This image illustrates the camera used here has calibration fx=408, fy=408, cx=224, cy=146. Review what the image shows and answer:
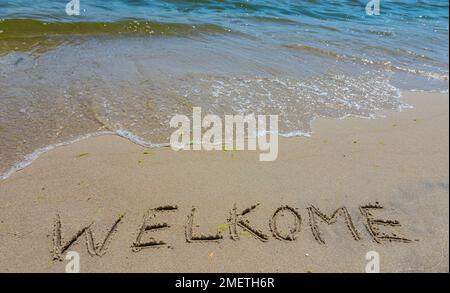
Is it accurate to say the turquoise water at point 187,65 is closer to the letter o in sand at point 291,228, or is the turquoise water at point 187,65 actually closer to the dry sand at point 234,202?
the dry sand at point 234,202

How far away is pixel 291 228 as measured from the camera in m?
3.33

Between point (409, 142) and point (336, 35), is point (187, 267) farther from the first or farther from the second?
point (336, 35)

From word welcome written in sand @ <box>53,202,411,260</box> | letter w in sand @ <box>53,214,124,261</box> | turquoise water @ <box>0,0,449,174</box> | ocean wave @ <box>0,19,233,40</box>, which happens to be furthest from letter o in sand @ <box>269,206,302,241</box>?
ocean wave @ <box>0,19,233,40</box>

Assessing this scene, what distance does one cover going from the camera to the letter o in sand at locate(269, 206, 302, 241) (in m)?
3.25

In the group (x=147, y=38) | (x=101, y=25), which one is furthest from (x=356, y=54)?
(x=101, y=25)

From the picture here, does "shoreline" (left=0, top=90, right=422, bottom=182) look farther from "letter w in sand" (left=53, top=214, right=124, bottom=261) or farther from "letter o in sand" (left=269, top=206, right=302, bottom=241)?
"letter o in sand" (left=269, top=206, right=302, bottom=241)

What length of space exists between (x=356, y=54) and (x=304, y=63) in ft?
4.84

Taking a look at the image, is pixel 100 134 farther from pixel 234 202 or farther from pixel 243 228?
pixel 243 228

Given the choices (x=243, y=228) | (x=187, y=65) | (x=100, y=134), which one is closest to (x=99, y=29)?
(x=187, y=65)

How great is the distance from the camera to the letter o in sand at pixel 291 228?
325 centimetres

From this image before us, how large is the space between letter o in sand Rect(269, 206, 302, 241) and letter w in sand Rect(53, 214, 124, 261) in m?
1.27

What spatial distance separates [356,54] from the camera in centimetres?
805

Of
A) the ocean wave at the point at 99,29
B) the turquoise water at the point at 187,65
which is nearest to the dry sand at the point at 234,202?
the turquoise water at the point at 187,65

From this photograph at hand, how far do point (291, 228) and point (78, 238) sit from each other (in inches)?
66.1
